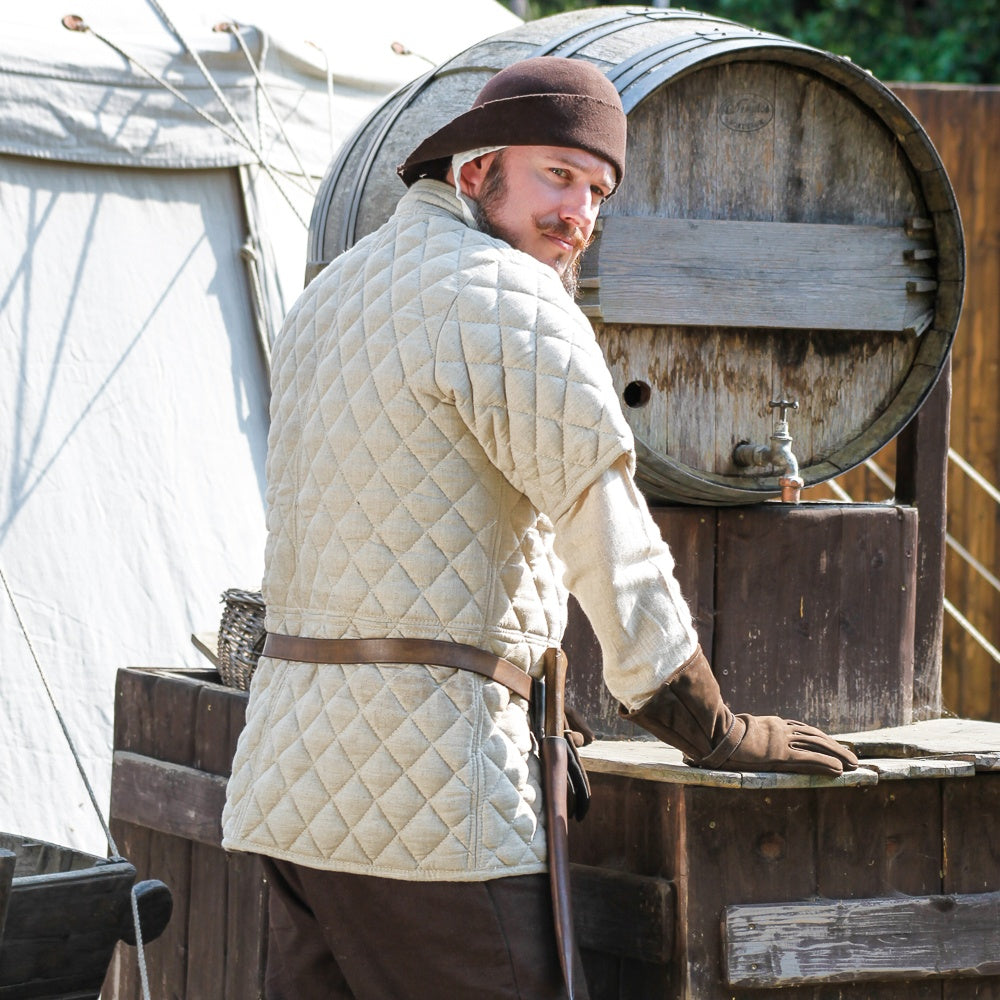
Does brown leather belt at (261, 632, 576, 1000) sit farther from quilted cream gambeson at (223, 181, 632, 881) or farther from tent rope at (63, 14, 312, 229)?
tent rope at (63, 14, 312, 229)

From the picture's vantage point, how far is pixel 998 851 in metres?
2.44

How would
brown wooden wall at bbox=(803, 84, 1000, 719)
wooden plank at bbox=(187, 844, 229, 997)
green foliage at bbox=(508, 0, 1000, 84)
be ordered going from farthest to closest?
green foliage at bbox=(508, 0, 1000, 84) < brown wooden wall at bbox=(803, 84, 1000, 719) < wooden plank at bbox=(187, 844, 229, 997)

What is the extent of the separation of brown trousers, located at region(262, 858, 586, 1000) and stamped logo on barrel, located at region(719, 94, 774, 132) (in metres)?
1.33

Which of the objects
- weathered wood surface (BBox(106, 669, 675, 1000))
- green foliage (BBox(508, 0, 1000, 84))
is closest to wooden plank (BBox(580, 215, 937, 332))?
weathered wood surface (BBox(106, 669, 675, 1000))

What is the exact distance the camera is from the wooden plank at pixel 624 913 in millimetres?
2266

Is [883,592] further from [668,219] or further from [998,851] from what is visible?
[668,219]

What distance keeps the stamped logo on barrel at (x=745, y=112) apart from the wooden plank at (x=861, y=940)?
1.25 m

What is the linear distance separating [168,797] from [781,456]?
4.20 feet

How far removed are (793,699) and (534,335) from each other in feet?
3.33

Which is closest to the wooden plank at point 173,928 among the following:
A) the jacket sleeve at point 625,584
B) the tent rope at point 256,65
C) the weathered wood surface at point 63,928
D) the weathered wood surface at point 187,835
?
the weathered wood surface at point 187,835

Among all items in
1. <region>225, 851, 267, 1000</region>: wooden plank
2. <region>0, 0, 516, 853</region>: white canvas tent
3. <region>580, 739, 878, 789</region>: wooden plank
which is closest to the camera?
<region>580, 739, 878, 789</region>: wooden plank

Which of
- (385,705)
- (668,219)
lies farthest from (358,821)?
(668,219)

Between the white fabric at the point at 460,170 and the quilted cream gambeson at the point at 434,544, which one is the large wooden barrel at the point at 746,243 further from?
the quilted cream gambeson at the point at 434,544

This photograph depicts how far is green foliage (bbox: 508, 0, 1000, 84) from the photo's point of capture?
31.9ft
